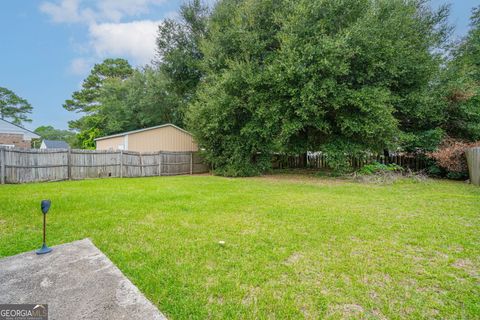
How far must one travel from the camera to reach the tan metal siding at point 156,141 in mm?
13133

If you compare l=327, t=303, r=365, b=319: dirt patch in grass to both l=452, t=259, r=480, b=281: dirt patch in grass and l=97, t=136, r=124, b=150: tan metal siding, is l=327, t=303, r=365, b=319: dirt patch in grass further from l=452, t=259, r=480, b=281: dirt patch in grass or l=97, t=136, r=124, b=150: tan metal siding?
l=97, t=136, r=124, b=150: tan metal siding

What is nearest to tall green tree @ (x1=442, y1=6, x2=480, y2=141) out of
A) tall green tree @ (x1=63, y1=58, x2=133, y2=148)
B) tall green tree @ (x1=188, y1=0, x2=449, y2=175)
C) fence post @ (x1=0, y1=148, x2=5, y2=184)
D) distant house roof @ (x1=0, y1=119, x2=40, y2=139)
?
tall green tree @ (x1=188, y1=0, x2=449, y2=175)

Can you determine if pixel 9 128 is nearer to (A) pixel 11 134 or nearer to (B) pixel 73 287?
(A) pixel 11 134

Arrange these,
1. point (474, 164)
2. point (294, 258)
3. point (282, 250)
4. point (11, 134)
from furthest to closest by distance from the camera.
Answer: point (11, 134) < point (474, 164) < point (282, 250) < point (294, 258)

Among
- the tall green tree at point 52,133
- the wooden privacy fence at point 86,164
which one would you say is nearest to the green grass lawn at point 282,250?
the wooden privacy fence at point 86,164

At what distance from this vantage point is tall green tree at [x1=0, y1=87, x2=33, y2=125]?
1258 inches

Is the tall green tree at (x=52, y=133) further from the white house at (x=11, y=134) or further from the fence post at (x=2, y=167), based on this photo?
the fence post at (x=2, y=167)

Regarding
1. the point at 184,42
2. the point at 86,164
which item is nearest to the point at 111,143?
the point at 86,164

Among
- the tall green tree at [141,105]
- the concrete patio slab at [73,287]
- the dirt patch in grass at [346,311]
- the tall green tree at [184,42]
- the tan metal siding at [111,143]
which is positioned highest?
the tall green tree at [184,42]

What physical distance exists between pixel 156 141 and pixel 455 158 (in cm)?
1453

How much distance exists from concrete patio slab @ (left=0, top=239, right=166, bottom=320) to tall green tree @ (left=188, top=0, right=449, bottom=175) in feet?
26.1

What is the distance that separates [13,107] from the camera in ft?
109

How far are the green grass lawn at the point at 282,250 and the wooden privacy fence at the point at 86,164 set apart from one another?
12.7ft

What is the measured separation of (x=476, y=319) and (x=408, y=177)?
8.88m
